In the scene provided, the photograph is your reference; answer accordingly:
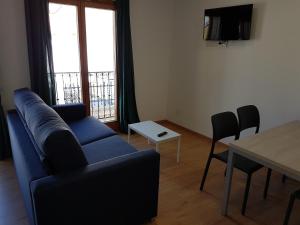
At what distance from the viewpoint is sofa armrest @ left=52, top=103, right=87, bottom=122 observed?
123 inches

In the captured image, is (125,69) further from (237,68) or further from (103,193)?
(103,193)

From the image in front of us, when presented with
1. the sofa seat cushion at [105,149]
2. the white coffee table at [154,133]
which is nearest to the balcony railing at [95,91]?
the white coffee table at [154,133]

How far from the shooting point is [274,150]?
5.86 ft

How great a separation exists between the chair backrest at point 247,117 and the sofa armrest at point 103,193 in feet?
3.62

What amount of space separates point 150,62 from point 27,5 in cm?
205

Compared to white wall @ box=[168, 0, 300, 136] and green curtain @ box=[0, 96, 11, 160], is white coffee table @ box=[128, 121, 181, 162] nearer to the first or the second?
white wall @ box=[168, 0, 300, 136]

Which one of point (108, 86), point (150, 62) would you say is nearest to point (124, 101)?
point (108, 86)

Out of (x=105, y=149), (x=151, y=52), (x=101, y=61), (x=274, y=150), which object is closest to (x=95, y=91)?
(x=101, y=61)

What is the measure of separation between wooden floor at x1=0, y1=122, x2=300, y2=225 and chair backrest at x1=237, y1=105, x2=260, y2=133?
670 mm

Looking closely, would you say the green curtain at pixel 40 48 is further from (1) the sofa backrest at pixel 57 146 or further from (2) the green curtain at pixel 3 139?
(1) the sofa backrest at pixel 57 146

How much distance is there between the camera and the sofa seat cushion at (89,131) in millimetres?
2654

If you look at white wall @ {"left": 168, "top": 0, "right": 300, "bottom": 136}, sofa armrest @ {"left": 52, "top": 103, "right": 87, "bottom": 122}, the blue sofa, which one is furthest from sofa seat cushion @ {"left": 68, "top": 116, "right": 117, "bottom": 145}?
white wall @ {"left": 168, "top": 0, "right": 300, "bottom": 136}

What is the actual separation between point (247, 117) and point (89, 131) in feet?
5.86

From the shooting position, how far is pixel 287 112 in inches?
113
